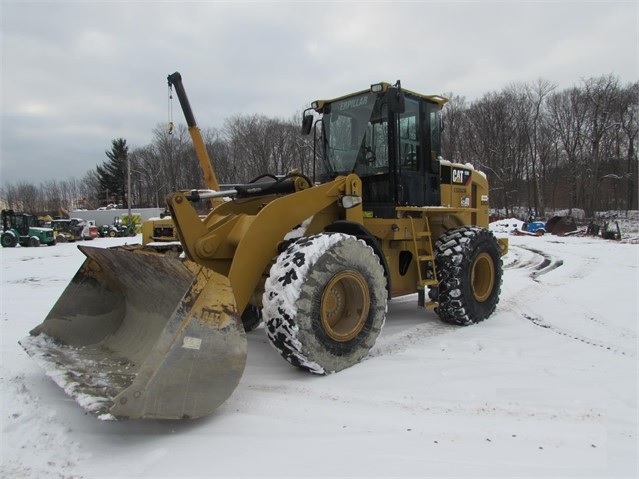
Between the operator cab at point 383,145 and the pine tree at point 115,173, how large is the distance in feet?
208

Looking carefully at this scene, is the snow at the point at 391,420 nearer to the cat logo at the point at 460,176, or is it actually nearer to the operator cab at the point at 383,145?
the operator cab at the point at 383,145

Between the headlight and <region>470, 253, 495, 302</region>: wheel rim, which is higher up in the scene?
the headlight

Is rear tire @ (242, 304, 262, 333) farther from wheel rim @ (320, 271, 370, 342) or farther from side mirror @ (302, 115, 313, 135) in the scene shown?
side mirror @ (302, 115, 313, 135)

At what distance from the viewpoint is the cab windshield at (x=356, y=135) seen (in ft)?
17.4

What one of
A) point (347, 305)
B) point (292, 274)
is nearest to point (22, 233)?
point (347, 305)

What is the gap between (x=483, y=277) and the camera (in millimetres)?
6105

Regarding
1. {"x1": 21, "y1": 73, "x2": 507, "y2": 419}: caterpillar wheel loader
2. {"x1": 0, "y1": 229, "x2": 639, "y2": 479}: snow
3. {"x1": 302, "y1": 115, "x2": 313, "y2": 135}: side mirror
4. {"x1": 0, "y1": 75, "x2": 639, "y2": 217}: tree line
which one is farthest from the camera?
{"x1": 0, "y1": 75, "x2": 639, "y2": 217}: tree line

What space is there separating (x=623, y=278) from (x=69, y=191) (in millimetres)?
93648

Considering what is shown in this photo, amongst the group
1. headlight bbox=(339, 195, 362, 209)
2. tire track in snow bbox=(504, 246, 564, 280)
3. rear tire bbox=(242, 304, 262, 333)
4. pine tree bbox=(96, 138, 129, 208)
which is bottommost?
tire track in snow bbox=(504, 246, 564, 280)

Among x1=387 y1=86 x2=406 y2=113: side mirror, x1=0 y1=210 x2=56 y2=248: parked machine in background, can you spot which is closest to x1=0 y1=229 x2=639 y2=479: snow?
x1=387 y1=86 x2=406 y2=113: side mirror

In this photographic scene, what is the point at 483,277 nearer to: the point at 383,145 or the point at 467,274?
the point at 467,274

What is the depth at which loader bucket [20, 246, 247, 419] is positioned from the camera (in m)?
2.75

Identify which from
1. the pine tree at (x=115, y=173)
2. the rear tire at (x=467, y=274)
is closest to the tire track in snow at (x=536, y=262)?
the rear tire at (x=467, y=274)

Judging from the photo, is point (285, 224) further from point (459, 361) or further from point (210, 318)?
point (459, 361)
